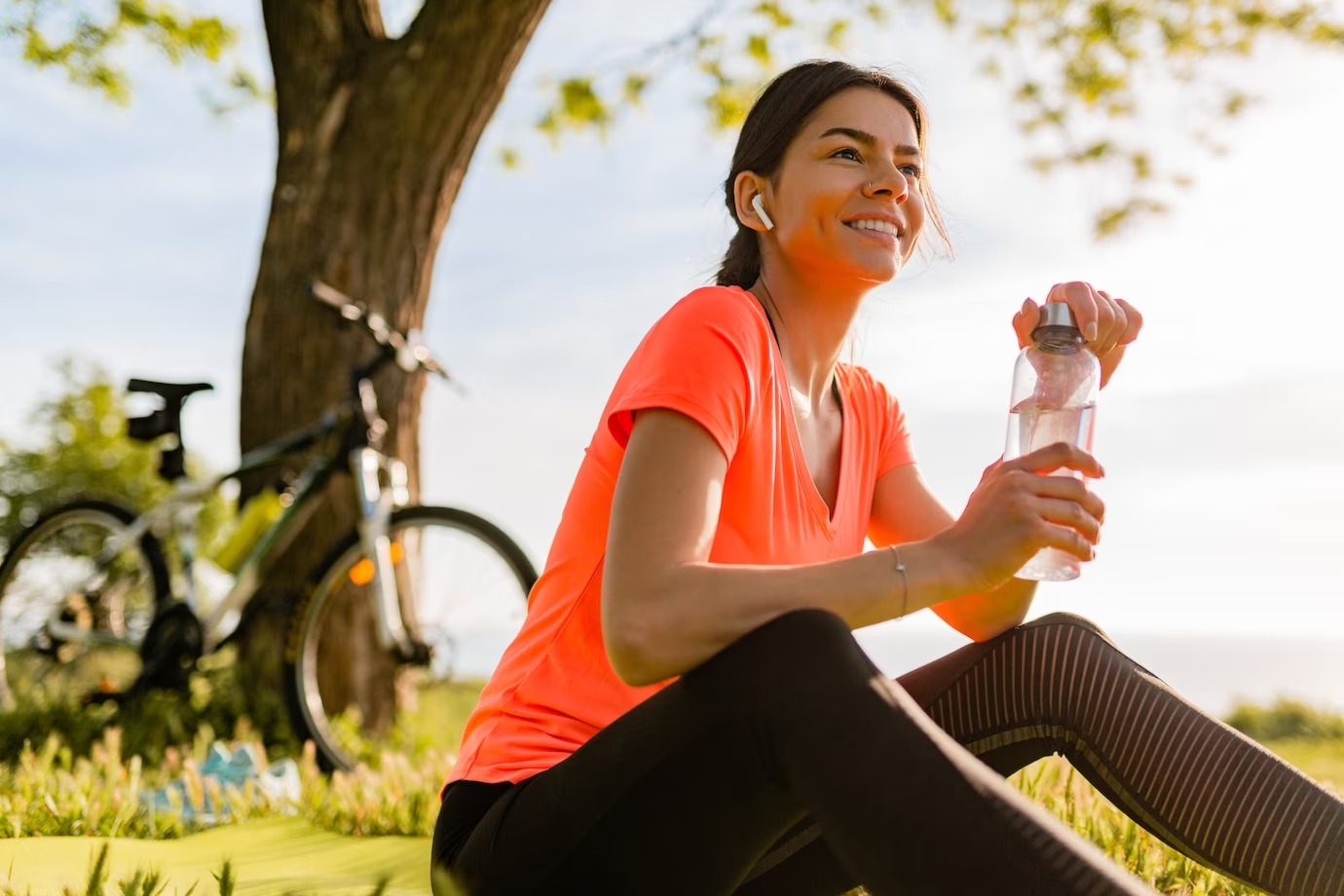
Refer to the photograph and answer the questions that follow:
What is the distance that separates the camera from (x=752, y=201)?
2230mm

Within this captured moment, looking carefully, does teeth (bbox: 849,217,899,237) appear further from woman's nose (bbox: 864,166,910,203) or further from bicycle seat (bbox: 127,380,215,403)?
bicycle seat (bbox: 127,380,215,403)

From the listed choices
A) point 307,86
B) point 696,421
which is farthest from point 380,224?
point 696,421

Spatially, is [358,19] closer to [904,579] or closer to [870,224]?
[870,224]

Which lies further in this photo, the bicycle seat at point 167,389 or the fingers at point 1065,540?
the bicycle seat at point 167,389

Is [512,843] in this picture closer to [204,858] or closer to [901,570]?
[901,570]

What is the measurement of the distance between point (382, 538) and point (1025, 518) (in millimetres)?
3050

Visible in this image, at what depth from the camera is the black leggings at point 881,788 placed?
1421 mm

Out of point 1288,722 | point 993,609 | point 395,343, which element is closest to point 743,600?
point 993,609

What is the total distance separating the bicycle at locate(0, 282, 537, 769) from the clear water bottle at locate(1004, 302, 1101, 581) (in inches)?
85.9

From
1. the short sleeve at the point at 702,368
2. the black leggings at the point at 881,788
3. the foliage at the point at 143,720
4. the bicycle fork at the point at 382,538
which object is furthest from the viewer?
the foliage at the point at 143,720

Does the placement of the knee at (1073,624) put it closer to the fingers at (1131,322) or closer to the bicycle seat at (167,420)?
the fingers at (1131,322)

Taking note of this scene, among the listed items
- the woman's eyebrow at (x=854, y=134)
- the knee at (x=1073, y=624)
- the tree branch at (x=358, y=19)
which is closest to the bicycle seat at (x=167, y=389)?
the tree branch at (x=358, y=19)

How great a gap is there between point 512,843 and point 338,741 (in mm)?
3301

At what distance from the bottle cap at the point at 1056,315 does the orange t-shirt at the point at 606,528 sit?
404 millimetres
